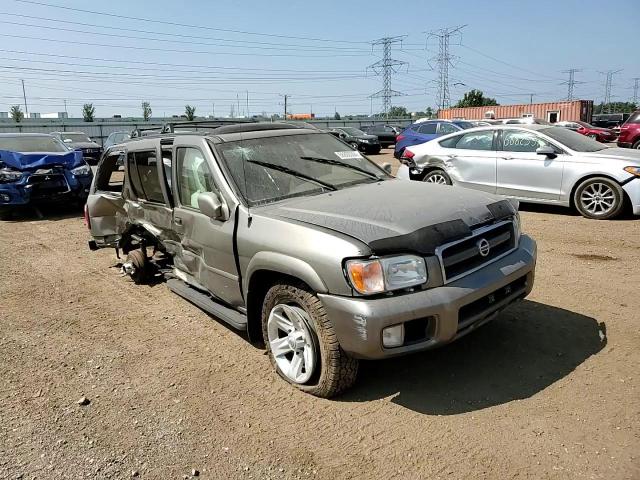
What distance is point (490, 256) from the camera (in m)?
3.45

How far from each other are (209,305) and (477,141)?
22.6 feet

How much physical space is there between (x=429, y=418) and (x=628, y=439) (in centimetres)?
105

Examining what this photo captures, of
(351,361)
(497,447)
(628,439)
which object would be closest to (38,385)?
(351,361)

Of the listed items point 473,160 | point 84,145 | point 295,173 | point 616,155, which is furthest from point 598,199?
point 84,145

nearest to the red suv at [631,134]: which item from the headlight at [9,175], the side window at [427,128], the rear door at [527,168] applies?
the side window at [427,128]

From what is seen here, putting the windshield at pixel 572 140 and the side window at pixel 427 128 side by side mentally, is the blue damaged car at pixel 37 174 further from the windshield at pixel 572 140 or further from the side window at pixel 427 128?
the side window at pixel 427 128

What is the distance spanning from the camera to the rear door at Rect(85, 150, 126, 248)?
6.14m

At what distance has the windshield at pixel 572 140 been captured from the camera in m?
8.46

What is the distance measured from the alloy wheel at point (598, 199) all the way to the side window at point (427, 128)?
402 inches

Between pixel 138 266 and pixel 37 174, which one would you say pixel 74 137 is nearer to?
pixel 37 174

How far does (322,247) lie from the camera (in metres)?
3.04

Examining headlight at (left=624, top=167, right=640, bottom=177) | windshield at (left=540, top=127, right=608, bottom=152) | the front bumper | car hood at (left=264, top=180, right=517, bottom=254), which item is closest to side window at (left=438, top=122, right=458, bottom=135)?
windshield at (left=540, top=127, right=608, bottom=152)

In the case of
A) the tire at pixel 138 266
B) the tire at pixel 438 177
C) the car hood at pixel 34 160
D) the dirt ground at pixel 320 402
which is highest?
the car hood at pixel 34 160

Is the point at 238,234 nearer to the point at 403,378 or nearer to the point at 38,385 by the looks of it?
the point at 403,378
